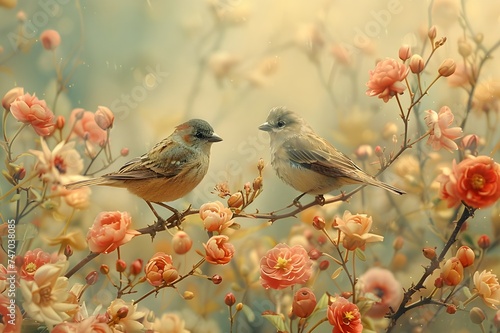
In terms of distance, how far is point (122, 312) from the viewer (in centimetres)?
104

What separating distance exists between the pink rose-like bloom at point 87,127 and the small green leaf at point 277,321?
504 millimetres

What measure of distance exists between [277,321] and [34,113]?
2.14 feet

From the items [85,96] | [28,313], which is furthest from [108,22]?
[28,313]

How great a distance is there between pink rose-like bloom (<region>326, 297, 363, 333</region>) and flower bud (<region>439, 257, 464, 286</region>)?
9.1 inches

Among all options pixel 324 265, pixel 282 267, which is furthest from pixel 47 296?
pixel 324 265

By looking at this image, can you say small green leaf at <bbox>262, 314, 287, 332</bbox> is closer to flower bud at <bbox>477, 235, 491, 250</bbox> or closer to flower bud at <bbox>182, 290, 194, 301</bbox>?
flower bud at <bbox>182, 290, 194, 301</bbox>

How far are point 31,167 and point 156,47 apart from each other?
1.15 ft

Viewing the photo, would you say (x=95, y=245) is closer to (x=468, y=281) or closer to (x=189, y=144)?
(x=189, y=144)

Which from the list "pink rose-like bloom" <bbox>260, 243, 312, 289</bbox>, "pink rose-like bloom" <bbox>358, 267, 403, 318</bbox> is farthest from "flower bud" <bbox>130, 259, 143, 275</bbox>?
"pink rose-like bloom" <bbox>358, 267, 403, 318</bbox>

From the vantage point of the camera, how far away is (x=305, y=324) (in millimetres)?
1139

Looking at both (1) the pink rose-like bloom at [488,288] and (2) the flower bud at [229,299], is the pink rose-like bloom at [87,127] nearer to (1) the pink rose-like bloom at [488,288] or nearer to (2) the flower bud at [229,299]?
(2) the flower bud at [229,299]

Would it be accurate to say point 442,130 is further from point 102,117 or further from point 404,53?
point 102,117

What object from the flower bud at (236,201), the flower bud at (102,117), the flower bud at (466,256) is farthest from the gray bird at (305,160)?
the flower bud at (102,117)

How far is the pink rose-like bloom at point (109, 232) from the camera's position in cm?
103
